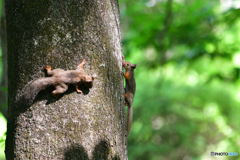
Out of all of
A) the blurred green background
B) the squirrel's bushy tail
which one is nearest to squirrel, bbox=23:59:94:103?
the squirrel's bushy tail

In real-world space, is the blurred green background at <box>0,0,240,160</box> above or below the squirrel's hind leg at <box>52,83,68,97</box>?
above

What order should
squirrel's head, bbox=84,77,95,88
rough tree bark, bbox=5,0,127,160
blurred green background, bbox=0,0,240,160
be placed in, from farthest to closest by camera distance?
blurred green background, bbox=0,0,240,160, squirrel's head, bbox=84,77,95,88, rough tree bark, bbox=5,0,127,160

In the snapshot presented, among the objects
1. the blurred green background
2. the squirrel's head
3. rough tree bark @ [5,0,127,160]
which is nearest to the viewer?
rough tree bark @ [5,0,127,160]

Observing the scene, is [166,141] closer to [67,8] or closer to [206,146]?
[206,146]

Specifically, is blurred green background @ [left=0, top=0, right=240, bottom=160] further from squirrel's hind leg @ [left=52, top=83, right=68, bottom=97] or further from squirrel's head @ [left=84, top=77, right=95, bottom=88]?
squirrel's hind leg @ [left=52, top=83, right=68, bottom=97]

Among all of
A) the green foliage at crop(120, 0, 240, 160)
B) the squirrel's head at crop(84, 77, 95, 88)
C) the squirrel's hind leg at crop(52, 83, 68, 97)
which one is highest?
the green foliage at crop(120, 0, 240, 160)

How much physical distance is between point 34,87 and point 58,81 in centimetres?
16

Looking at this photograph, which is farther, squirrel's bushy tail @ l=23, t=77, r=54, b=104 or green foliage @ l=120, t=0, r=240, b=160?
green foliage @ l=120, t=0, r=240, b=160

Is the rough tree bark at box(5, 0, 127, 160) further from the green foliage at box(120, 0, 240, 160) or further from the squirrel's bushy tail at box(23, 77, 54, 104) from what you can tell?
the green foliage at box(120, 0, 240, 160)

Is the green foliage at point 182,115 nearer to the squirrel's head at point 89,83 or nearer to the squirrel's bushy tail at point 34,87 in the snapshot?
the squirrel's head at point 89,83

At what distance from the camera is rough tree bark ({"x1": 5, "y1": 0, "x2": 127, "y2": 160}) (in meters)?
1.48

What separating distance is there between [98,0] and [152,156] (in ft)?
24.6

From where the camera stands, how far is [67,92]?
1.58 metres

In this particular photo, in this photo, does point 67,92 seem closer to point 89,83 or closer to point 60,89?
point 60,89
